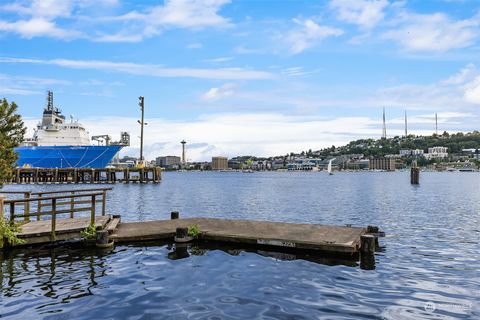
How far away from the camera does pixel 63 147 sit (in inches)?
3994

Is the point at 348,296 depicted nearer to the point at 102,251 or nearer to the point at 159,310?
the point at 159,310

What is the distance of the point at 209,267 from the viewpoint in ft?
45.1

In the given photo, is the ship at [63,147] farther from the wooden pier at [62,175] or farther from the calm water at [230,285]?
the calm water at [230,285]

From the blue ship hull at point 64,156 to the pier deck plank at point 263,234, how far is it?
8991 cm

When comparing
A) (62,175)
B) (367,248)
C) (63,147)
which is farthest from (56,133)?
(367,248)

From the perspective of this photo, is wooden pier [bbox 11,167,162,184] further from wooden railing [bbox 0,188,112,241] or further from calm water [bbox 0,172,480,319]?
calm water [bbox 0,172,480,319]

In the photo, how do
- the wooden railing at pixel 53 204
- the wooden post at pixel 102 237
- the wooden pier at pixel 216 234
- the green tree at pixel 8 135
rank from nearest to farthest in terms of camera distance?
the green tree at pixel 8 135, the wooden pier at pixel 216 234, the wooden railing at pixel 53 204, the wooden post at pixel 102 237

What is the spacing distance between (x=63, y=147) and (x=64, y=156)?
2392 mm

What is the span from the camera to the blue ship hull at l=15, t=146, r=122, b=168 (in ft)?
330

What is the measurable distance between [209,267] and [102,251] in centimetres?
490

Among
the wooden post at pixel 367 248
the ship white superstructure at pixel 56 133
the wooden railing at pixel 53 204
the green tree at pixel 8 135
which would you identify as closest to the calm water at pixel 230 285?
the wooden post at pixel 367 248

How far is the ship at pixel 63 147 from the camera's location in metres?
101

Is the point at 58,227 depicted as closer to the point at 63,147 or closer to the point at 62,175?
the point at 62,175

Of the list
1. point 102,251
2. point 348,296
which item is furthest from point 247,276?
point 102,251
